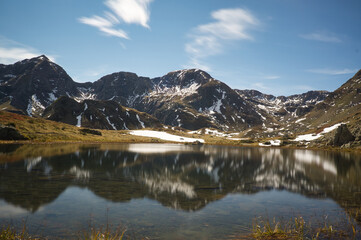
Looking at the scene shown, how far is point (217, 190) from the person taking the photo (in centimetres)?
2814

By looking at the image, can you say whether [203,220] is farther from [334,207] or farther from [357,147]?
[357,147]

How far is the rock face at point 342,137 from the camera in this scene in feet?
408

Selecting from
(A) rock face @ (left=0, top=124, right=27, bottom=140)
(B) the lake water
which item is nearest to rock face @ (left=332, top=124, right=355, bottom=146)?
(B) the lake water

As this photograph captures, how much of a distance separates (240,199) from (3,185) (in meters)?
25.0

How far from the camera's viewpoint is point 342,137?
126312 millimetres

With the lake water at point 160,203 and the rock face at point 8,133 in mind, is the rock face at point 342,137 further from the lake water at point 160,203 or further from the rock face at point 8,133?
the rock face at point 8,133

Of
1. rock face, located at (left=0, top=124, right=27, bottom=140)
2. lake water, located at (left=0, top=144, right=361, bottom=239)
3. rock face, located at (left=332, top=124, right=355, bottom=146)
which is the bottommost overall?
lake water, located at (left=0, top=144, right=361, bottom=239)

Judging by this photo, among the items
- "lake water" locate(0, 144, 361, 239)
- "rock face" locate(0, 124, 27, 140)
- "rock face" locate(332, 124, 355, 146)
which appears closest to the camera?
Result: "lake water" locate(0, 144, 361, 239)

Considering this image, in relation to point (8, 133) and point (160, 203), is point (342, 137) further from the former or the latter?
point (8, 133)

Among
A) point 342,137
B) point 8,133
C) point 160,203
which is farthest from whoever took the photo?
point 342,137

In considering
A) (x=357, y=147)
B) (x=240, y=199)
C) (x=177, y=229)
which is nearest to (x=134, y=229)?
(x=177, y=229)

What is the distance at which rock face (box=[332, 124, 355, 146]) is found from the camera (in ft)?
408

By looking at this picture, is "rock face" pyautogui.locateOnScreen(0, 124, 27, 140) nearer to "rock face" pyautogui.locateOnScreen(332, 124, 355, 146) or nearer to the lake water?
the lake water

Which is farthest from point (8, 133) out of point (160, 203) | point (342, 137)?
point (342, 137)
